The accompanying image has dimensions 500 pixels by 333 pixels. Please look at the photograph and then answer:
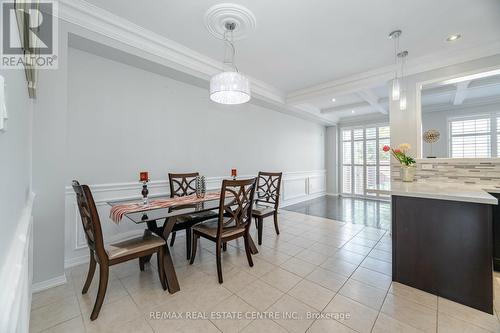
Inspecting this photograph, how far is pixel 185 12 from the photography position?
7.23 feet

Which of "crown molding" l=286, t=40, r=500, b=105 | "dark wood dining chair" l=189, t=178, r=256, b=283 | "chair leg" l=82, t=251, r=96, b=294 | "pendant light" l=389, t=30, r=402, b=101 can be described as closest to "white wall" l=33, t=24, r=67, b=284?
"chair leg" l=82, t=251, r=96, b=294

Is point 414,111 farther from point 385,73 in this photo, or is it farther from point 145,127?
point 145,127

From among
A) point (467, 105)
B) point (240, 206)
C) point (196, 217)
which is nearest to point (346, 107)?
point (467, 105)

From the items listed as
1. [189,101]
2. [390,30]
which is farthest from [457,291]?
[189,101]

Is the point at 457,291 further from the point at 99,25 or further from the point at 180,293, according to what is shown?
the point at 99,25

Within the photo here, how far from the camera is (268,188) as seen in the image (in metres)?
3.87

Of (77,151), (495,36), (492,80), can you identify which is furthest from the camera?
(492,80)

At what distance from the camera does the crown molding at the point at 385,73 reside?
274 cm

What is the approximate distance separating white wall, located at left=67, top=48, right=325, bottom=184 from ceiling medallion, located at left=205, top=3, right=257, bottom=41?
1216 mm

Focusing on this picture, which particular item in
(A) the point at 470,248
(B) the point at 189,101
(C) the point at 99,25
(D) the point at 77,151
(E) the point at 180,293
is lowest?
(E) the point at 180,293

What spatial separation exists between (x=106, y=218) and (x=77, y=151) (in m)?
0.87

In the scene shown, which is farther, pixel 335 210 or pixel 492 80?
pixel 335 210

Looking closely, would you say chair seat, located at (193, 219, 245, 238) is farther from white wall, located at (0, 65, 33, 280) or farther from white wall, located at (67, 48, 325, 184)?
white wall, located at (0, 65, 33, 280)

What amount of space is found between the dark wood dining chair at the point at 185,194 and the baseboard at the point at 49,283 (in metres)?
1.08
